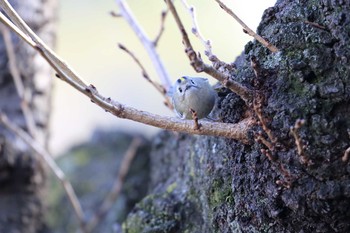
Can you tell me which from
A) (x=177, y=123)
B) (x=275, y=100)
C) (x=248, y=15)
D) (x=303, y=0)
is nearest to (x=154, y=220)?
(x=177, y=123)

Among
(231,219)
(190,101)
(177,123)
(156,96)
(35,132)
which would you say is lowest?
(231,219)

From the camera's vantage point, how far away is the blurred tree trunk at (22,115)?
2918mm

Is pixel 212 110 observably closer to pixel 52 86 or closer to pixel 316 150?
pixel 316 150

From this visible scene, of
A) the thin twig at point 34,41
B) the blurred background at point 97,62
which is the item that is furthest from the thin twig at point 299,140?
the blurred background at point 97,62

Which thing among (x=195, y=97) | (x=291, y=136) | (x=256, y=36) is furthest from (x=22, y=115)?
(x=291, y=136)

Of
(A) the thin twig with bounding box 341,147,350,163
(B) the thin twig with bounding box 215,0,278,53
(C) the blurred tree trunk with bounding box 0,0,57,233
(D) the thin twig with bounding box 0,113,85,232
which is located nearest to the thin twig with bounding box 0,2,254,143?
(B) the thin twig with bounding box 215,0,278,53

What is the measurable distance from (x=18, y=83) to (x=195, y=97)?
4.94 feet

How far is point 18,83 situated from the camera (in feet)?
9.32

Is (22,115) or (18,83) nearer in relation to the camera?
(18,83)

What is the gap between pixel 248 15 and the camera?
270cm

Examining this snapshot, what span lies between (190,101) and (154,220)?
0.43 m

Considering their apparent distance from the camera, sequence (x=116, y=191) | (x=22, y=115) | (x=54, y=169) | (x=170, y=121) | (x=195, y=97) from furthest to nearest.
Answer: (x=22, y=115)
(x=116, y=191)
(x=54, y=169)
(x=195, y=97)
(x=170, y=121)

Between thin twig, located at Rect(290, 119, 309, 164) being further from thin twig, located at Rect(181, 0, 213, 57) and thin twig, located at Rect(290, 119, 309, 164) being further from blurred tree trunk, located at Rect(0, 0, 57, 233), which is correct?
blurred tree trunk, located at Rect(0, 0, 57, 233)

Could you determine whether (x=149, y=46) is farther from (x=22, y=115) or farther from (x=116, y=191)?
(x=22, y=115)
